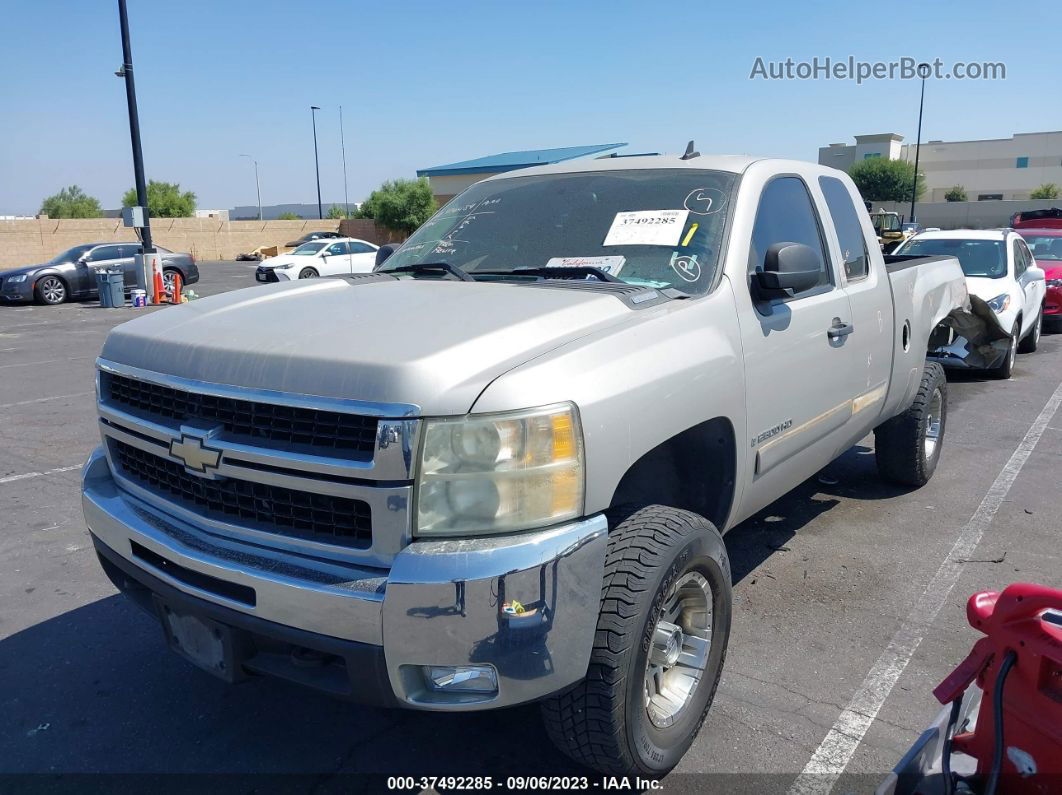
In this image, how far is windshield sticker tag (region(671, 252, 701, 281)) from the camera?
321 cm

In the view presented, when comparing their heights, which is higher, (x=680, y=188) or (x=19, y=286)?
(x=680, y=188)

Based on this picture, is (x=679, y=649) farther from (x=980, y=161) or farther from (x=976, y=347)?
(x=980, y=161)

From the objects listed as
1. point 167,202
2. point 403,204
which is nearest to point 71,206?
point 167,202

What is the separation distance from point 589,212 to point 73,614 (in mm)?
3014

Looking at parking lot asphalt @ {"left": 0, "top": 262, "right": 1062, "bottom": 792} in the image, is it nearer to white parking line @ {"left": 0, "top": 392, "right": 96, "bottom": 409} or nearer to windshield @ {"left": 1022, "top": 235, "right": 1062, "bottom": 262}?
white parking line @ {"left": 0, "top": 392, "right": 96, "bottom": 409}

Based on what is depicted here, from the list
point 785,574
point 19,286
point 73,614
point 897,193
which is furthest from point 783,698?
point 897,193

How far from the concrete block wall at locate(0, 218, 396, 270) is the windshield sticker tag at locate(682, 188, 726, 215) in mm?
41961

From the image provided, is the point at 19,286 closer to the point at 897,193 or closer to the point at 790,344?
the point at 790,344

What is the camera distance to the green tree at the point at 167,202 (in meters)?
67.1

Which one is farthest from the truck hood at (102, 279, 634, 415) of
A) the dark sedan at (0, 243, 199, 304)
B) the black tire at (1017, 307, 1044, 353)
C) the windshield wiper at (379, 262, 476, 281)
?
the dark sedan at (0, 243, 199, 304)

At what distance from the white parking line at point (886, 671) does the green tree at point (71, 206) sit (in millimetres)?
79632

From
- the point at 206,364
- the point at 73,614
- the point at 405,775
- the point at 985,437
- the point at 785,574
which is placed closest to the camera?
the point at 206,364

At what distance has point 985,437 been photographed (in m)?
7.08

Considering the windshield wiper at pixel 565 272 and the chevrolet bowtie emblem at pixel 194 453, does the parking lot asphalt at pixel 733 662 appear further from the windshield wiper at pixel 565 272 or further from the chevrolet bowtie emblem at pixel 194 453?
the windshield wiper at pixel 565 272
